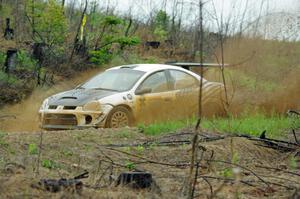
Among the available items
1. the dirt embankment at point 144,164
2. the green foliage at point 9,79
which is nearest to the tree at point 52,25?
the green foliage at point 9,79

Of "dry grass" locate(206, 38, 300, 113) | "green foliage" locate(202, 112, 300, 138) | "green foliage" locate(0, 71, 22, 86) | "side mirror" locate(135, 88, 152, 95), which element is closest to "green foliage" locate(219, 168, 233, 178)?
"green foliage" locate(202, 112, 300, 138)

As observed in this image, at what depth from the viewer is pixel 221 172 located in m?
6.63

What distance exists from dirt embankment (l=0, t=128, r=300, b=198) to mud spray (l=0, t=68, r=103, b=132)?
3.46 m

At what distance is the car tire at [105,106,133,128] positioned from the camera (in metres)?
12.7

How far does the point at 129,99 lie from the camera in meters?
13.0

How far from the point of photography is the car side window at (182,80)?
14.1 meters

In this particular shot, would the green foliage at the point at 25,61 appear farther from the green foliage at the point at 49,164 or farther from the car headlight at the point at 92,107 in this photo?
the green foliage at the point at 49,164

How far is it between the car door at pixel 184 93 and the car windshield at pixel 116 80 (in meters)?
0.81

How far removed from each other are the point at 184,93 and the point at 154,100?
0.82 m

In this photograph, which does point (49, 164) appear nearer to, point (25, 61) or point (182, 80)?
point (182, 80)

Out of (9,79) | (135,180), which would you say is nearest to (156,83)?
(9,79)

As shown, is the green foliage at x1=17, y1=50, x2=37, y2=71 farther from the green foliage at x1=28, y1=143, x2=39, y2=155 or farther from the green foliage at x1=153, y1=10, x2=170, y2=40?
the green foliage at x1=28, y1=143, x2=39, y2=155

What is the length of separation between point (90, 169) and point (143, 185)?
4.54ft

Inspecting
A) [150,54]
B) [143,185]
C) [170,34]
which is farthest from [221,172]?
[170,34]
